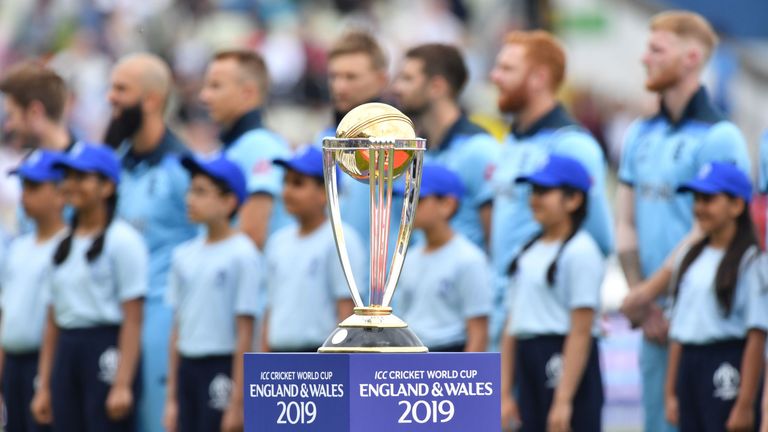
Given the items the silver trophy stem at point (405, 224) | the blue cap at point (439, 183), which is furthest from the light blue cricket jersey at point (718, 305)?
the silver trophy stem at point (405, 224)

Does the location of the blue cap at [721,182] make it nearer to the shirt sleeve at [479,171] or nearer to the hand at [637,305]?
the hand at [637,305]

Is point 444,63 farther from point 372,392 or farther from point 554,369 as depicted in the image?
point 372,392

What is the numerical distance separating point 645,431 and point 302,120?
36.4 ft

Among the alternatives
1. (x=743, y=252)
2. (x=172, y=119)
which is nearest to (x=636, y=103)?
(x=172, y=119)

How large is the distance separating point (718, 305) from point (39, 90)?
167 inches

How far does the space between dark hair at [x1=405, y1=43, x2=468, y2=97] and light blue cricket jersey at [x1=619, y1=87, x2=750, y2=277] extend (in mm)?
1256

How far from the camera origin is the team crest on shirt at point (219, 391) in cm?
803

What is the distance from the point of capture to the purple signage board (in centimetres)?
378

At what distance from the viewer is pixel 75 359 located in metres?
8.34

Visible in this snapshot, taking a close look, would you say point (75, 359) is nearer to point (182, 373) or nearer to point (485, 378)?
point (182, 373)

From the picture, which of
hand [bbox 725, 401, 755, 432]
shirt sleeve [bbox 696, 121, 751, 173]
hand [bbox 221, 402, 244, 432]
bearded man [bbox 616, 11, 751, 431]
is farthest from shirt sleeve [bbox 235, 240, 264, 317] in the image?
hand [bbox 725, 401, 755, 432]

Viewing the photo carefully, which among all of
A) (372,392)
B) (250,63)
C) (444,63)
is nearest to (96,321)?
(250,63)

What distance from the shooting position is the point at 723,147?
757cm

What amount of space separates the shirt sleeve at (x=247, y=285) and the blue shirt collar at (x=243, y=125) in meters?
1.02
